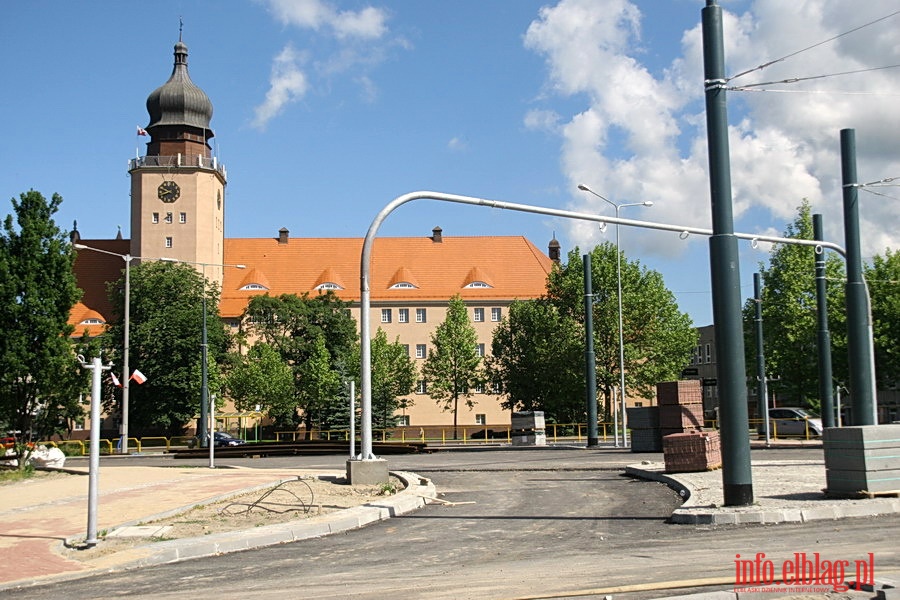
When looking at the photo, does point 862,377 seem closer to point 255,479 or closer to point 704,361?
Result: point 255,479

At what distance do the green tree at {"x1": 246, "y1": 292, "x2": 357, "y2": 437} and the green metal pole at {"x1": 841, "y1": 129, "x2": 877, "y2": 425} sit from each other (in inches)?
2074

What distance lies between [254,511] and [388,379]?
5512 cm

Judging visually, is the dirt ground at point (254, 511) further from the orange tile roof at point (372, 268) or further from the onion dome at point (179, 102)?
the orange tile roof at point (372, 268)

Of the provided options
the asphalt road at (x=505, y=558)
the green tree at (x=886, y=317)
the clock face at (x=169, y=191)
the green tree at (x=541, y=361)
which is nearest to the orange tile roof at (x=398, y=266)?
the clock face at (x=169, y=191)

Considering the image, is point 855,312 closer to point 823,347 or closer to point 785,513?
point 785,513

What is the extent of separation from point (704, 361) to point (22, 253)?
86.6 metres

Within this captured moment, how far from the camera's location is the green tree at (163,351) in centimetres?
6744

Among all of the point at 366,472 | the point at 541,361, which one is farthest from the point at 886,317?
the point at 366,472

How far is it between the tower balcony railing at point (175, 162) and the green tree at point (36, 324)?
170 feet

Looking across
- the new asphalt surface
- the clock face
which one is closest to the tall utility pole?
the new asphalt surface

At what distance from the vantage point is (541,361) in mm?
65812

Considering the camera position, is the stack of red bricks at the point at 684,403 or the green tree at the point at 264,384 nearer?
the stack of red bricks at the point at 684,403

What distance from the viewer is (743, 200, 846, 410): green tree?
6456 centimetres

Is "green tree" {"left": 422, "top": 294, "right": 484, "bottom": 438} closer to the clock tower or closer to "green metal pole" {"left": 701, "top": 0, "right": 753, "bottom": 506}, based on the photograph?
the clock tower
